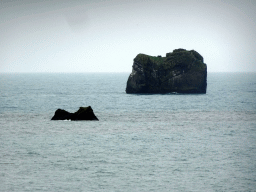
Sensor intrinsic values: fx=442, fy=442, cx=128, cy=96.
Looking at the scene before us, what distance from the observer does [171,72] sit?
106 m

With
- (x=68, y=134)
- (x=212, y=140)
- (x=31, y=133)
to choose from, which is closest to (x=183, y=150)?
(x=212, y=140)

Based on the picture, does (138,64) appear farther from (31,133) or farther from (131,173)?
(131,173)

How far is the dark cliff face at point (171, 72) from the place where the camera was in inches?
4171

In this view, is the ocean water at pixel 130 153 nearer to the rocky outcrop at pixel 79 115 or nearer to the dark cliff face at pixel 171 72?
the rocky outcrop at pixel 79 115

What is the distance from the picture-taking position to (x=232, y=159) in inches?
1351

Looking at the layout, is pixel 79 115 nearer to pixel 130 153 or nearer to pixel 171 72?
pixel 130 153

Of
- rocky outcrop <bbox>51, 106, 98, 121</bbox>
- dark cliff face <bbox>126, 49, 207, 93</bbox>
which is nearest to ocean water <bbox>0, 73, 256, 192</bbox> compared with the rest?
rocky outcrop <bbox>51, 106, 98, 121</bbox>

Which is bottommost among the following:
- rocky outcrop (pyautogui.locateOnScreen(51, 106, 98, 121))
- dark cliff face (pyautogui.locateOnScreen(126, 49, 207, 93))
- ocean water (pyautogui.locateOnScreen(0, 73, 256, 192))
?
ocean water (pyautogui.locateOnScreen(0, 73, 256, 192))

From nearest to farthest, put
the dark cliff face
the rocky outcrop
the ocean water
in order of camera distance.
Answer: the ocean water → the rocky outcrop → the dark cliff face

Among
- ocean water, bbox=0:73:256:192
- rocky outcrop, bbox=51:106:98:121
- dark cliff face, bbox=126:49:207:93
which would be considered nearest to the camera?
ocean water, bbox=0:73:256:192

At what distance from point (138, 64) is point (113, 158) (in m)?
72.2

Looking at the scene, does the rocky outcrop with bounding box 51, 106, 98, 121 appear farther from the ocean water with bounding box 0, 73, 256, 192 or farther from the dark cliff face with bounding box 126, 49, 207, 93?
the dark cliff face with bounding box 126, 49, 207, 93

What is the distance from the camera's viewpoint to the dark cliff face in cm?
10594

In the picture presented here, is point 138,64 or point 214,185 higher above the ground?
point 138,64
